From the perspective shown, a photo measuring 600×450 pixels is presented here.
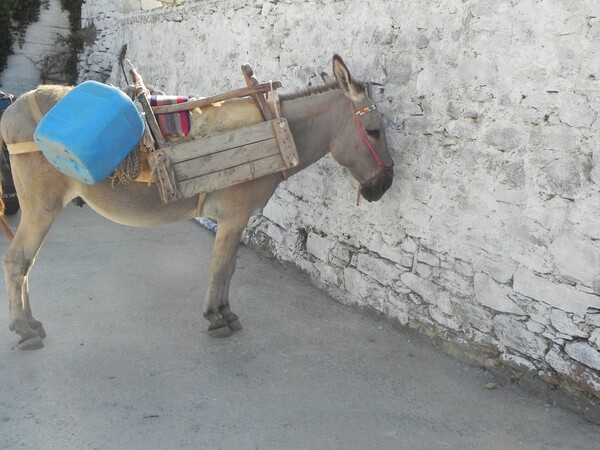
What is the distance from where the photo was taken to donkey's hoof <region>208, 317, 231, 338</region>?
12.3 ft

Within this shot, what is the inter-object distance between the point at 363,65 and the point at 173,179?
1.76 meters

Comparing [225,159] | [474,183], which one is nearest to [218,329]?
[225,159]

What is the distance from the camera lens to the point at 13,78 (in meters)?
9.62

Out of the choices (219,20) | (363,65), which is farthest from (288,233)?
(219,20)

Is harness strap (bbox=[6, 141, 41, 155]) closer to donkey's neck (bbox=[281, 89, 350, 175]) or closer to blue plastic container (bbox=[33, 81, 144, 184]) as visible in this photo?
blue plastic container (bbox=[33, 81, 144, 184])

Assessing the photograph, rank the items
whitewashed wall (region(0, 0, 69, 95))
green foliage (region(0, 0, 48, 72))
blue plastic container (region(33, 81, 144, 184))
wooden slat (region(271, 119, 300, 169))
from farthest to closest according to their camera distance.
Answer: whitewashed wall (region(0, 0, 69, 95)) < green foliage (region(0, 0, 48, 72)) < wooden slat (region(271, 119, 300, 169)) < blue plastic container (region(33, 81, 144, 184))

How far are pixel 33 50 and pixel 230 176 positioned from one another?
8.39 m

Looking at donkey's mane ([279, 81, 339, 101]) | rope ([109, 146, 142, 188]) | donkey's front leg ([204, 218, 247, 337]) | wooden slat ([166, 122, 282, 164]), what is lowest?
donkey's front leg ([204, 218, 247, 337])

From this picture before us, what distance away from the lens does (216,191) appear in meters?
3.48

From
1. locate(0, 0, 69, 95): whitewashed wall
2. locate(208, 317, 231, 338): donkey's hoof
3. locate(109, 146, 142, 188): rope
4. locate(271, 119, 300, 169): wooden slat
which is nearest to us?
locate(109, 146, 142, 188): rope

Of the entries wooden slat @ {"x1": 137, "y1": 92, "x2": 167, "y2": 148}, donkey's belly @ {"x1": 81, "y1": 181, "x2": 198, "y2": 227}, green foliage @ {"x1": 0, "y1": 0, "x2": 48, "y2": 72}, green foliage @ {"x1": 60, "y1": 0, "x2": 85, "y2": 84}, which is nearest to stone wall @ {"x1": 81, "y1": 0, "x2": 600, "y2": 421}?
donkey's belly @ {"x1": 81, "y1": 181, "x2": 198, "y2": 227}

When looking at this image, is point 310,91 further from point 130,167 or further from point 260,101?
point 130,167

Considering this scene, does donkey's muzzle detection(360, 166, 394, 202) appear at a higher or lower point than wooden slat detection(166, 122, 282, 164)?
lower

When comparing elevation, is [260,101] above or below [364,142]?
above
